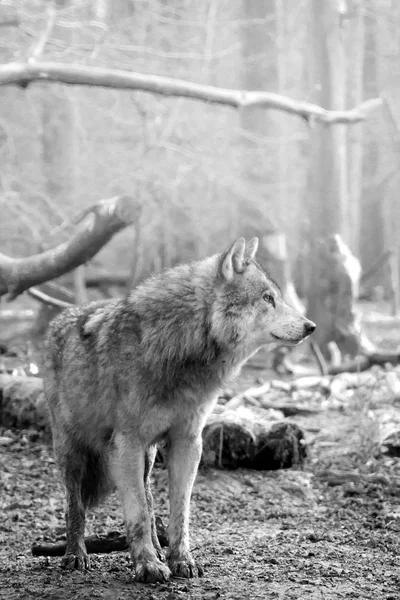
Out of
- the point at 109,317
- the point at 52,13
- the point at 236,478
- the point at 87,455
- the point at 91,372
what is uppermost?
the point at 52,13

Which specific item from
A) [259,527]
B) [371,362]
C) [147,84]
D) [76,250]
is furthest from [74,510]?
[371,362]

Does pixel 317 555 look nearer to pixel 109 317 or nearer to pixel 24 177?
pixel 109 317

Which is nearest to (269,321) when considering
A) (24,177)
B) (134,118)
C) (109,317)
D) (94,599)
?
(109,317)

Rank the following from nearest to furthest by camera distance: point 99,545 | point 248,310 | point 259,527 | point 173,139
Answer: point 248,310
point 99,545
point 259,527
point 173,139

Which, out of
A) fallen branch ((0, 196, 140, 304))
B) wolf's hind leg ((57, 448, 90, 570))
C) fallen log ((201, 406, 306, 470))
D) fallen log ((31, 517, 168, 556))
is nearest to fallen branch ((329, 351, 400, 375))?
fallen log ((201, 406, 306, 470))

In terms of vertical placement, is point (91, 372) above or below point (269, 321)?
below

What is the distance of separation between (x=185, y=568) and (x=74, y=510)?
874mm

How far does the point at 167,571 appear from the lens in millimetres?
4539

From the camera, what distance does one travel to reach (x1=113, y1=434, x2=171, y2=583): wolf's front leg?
4547 mm

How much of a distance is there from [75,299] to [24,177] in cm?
568

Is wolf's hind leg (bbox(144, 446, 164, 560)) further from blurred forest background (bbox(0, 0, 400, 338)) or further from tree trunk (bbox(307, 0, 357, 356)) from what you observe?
tree trunk (bbox(307, 0, 357, 356))

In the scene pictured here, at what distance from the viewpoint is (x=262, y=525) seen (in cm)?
619

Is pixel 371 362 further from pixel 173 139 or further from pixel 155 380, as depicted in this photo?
pixel 173 139

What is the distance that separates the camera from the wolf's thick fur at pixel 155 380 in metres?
4.71
